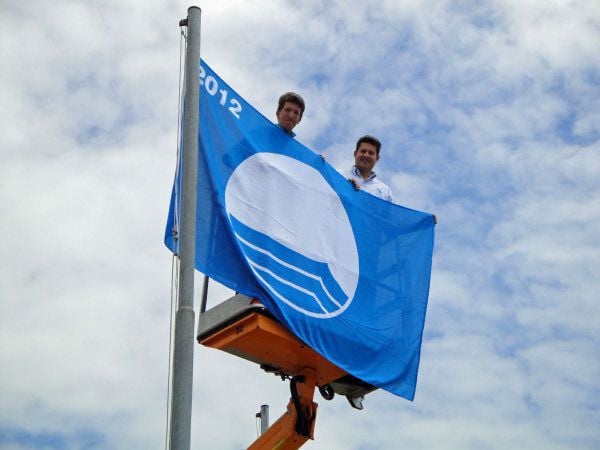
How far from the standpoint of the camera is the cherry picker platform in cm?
912

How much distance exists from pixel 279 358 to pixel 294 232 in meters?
1.42

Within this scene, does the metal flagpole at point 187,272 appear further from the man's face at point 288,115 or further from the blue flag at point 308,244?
the man's face at point 288,115

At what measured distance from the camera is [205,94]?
9094 mm

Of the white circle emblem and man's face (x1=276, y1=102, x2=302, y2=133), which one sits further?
man's face (x1=276, y1=102, x2=302, y2=133)

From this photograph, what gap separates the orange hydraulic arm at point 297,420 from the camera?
390 inches

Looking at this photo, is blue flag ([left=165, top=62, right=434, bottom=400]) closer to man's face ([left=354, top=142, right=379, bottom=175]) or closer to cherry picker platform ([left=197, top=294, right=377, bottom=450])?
cherry picker platform ([left=197, top=294, right=377, bottom=450])

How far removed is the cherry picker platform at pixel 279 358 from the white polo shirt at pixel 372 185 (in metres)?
2.65

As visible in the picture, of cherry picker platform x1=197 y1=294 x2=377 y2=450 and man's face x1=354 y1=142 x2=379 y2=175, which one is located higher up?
man's face x1=354 y1=142 x2=379 y2=175

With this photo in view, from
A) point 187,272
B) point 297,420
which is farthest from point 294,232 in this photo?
point 187,272

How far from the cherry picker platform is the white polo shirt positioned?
2.65 metres

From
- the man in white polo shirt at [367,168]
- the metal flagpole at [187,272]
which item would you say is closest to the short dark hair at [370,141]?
the man in white polo shirt at [367,168]

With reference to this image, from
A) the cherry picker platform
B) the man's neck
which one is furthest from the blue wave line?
the man's neck

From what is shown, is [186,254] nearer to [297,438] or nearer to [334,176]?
[297,438]

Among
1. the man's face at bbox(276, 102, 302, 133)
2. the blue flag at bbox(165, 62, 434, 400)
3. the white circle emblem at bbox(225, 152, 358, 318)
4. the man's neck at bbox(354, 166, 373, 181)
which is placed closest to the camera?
the blue flag at bbox(165, 62, 434, 400)
